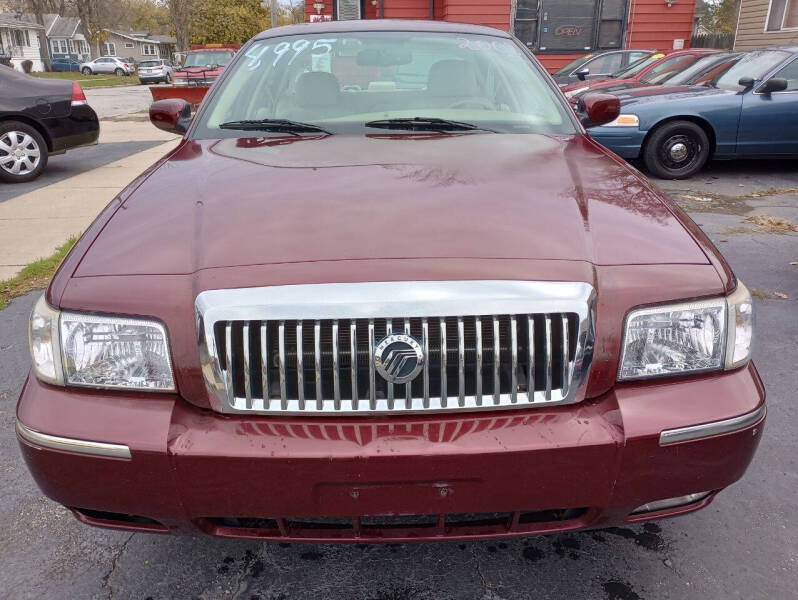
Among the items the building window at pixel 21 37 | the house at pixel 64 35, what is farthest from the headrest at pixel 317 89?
the house at pixel 64 35

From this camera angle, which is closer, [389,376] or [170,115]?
[389,376]

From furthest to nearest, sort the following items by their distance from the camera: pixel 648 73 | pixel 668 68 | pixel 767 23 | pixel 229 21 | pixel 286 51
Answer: pixel 229 21
pixel 767 23
pixel 648 73
pixel 668 68
pixel 286 51

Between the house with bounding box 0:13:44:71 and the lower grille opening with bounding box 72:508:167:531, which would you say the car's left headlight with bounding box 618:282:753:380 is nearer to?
the lower grille opening with bounding box 72:508:167:531

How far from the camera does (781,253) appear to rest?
17.2 ft

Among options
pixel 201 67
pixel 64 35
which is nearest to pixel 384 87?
pixel 201 67

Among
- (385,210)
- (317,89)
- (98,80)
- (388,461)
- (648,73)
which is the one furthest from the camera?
(98,80)

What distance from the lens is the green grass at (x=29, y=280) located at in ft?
14.4

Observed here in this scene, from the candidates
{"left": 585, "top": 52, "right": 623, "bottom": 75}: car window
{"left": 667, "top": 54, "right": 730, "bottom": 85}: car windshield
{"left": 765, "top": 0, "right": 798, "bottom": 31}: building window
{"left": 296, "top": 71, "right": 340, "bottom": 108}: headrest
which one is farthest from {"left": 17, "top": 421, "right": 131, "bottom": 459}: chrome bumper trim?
{"left": 765, "top": 0, "right": 798, "bottom": 31}: building window

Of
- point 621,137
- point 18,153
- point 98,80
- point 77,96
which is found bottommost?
point 98,80

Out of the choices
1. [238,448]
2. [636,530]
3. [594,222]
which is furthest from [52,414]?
[636,530]

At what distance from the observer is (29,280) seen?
465cm

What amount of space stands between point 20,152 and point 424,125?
697cm

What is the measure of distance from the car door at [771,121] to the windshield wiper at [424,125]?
6.44 m

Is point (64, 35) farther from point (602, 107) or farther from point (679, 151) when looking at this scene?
point (602, 107)
